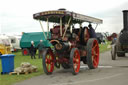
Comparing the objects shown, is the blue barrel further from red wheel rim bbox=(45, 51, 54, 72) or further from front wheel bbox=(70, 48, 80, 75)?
front wheel bbox=(70, 48, 80, 75)

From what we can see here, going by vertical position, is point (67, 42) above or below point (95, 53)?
above

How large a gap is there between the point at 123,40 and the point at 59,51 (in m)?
5.44

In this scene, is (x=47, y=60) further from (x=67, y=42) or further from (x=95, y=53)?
(x=95, y=53)

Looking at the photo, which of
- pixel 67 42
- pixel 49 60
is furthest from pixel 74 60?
pixel 49 60

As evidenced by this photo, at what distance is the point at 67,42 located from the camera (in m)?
9.53

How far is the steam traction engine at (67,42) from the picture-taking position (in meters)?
9.20

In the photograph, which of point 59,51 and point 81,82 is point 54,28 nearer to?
point 59,51

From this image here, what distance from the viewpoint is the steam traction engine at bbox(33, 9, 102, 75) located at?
9195mm

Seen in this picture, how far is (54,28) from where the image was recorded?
9.76m

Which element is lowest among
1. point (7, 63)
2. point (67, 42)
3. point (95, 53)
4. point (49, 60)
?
point (7, 63)

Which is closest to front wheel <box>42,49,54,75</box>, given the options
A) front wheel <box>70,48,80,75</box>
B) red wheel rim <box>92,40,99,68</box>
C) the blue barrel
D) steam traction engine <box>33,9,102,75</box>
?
steam traction engine <box>33,9,102,75</box>

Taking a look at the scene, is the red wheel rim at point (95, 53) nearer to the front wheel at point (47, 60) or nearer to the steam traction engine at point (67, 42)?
the steam traction engine at point (67, 42)

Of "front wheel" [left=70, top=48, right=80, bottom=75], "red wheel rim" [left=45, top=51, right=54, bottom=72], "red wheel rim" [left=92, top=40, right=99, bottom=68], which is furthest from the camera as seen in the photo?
"red wheel rim" [left=92, top=40, right=99, bottom=68]

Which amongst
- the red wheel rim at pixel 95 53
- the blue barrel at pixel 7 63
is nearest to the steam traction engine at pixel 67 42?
the red wheel rim at pixel 95 53
